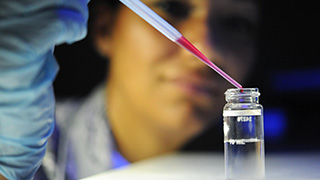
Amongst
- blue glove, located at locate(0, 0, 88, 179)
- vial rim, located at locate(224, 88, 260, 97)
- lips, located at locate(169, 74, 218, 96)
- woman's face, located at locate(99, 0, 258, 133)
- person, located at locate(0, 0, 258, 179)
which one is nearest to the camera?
blue glove, located at locate(0, 0, 88, 179)

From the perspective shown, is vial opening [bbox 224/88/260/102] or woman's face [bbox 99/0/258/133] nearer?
vial opening [bbox 224/88/260/102]

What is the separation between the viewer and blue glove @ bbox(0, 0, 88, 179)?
78 cm

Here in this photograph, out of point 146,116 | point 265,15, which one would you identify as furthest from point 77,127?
point 265,15

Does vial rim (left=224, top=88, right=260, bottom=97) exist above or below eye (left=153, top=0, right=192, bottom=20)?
below

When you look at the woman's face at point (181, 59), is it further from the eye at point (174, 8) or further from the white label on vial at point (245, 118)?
the white label on vial at point (245, 118)

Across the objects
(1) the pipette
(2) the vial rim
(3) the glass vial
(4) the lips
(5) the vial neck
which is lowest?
(4) the lips

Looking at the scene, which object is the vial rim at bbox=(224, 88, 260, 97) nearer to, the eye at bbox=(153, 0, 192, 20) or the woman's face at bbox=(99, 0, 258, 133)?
the woman's face at bbox=(99, 0, 258, 133)

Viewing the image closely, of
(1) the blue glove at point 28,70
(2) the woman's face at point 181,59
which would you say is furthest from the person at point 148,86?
(1) the blue glove at point 28,70

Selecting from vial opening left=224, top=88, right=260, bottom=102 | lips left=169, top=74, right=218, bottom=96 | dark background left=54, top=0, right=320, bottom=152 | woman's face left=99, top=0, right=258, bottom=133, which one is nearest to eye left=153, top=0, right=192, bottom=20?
woman's face left=99, top=0, right=258, bottom=133

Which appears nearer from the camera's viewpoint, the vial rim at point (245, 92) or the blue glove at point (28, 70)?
the blue glove at point (28, 70)

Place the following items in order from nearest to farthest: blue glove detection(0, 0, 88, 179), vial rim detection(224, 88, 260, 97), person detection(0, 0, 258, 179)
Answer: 1. blue glove detection(0, 0, 88, 179)
2. vial rim detection(224, 88, 260, 97)
3. person detection(0, 0, 258, 179)

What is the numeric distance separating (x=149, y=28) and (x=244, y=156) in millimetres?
1459

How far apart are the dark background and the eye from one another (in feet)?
1.95

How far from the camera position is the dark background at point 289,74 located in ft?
8.54
